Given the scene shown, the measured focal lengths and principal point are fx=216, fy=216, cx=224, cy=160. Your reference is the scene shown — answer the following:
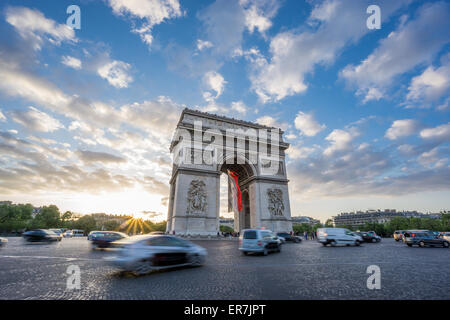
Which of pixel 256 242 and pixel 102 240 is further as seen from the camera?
pixel 102 240

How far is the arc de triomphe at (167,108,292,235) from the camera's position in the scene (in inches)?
951

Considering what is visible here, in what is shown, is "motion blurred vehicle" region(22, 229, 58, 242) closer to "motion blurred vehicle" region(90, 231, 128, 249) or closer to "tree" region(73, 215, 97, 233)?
"motion blurred vehicle" region(90, 231, 128, 249)

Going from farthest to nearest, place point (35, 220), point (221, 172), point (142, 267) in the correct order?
point (35, 220) < point (221, 172) < point (142, 267)

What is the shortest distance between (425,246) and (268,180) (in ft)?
51.7

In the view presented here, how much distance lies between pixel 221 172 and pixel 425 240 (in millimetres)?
19991

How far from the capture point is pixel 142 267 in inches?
237

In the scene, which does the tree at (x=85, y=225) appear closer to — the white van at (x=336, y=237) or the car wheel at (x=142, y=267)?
the white van at (x=336, y=237)

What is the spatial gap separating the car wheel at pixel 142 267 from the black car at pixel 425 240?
794 inches

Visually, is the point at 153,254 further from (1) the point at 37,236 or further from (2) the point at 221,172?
(2) the point at 221,172

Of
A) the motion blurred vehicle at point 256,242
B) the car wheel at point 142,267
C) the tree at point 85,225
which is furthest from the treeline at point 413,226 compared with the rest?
the tree at point 85,225

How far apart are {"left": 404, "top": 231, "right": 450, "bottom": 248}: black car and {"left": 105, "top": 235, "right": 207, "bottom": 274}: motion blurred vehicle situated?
18424 millimetres

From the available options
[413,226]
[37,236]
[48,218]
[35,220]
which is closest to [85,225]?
[48,218]
